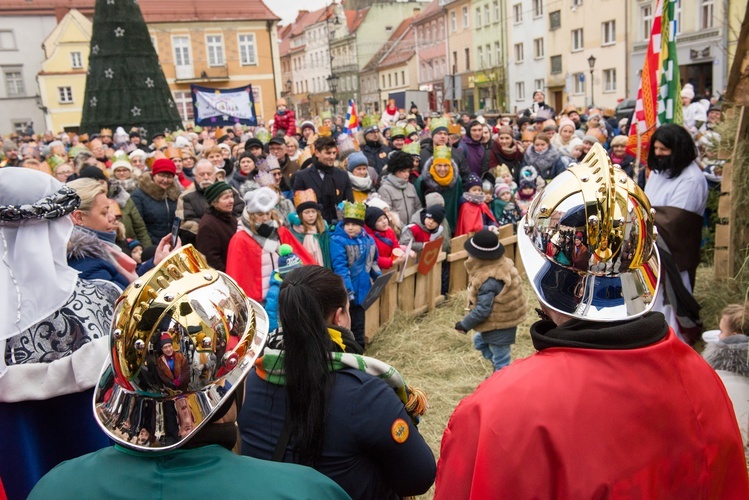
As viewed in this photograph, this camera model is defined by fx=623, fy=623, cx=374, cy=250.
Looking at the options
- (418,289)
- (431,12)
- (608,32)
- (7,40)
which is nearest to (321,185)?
(418,289)

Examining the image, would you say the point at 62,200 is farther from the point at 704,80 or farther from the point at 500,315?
the point at 704,80

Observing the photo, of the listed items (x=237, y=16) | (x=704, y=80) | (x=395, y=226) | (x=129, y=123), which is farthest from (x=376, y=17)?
(x=395, y=226)

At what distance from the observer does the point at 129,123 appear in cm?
1538

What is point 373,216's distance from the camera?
19.5ft

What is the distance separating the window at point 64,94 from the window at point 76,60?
1671mm

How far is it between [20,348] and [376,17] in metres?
72.6

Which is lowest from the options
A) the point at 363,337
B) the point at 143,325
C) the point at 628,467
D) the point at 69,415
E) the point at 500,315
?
the point at 363,337

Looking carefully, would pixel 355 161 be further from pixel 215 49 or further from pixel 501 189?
pixel 215 49

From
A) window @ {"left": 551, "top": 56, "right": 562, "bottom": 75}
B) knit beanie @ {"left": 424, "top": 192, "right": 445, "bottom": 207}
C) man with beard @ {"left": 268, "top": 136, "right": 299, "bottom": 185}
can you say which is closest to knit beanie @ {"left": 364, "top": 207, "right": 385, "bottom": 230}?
knit beanie @ {"left": 424, "top": 192, "right": 445, "bottom": 207}

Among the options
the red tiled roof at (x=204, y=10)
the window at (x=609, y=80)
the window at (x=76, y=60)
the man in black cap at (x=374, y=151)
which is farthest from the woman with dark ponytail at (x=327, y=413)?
the window at (x=76, y=60)

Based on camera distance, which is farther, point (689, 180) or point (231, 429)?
point (689, 180)

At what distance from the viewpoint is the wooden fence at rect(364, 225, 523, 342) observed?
20.6 ft

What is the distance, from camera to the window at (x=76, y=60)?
143ft

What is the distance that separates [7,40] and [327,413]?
6140 cm
